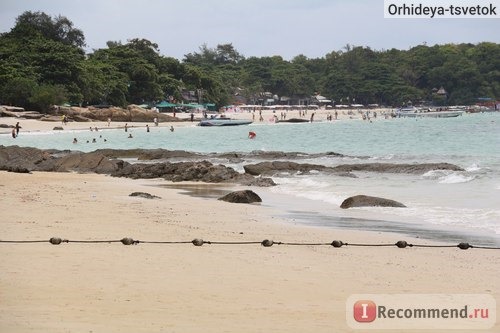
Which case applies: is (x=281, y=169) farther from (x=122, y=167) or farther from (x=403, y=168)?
(x=122, y=167)

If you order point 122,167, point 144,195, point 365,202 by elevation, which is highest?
point 144,195

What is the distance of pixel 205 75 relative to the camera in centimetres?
12581

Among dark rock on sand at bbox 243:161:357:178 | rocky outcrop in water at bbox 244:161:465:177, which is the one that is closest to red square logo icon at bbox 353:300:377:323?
dark rock on sand at bbox 243:161:357:178

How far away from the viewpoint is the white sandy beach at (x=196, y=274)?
7.02m

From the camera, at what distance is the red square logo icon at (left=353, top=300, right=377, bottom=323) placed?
23.3 ft

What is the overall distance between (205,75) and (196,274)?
11797 centimetres

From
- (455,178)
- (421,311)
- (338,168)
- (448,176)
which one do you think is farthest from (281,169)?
(421,311)

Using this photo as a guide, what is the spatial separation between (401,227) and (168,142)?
47223 millimetres

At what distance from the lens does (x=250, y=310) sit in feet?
24.4

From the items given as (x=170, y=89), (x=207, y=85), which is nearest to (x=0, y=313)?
(x=170, y=89)

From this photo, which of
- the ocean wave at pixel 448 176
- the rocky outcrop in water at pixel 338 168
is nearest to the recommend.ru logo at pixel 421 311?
the ocean wave at pixel 448 176

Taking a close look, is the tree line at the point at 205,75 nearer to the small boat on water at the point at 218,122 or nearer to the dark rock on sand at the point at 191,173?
the small boat on water at the point at 218,122

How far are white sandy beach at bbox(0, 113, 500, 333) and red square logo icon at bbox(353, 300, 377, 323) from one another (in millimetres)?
176

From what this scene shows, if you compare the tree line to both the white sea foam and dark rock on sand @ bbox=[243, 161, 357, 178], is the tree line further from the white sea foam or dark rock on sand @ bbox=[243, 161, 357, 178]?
the white sea foam
